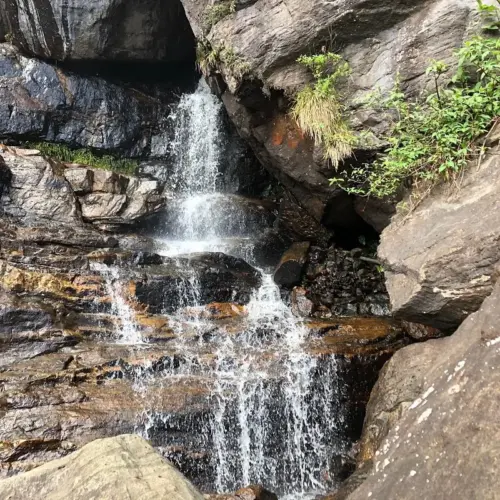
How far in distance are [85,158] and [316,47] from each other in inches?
321

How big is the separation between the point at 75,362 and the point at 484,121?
247 inches

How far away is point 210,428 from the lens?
244 inches

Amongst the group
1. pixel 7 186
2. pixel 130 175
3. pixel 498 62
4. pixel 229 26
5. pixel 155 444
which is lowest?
pixel 155 444

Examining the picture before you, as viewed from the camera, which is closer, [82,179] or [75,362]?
[75,362]

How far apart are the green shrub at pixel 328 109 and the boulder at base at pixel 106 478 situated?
5632 millimetres

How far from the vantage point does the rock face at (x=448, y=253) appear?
446 centimetres

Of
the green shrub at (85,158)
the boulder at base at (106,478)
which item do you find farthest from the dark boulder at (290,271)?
the boulder at base at (106,478)

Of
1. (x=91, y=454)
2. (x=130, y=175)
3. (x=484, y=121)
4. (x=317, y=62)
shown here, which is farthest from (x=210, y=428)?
(x=130, y=175)

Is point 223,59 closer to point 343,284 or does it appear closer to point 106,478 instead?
point 343,284

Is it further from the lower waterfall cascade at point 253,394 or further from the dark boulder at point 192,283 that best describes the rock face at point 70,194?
the lower waterfall cascade at point 253,394

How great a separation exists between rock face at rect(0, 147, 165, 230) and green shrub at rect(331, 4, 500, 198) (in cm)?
719

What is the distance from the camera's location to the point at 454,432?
223 centimetres

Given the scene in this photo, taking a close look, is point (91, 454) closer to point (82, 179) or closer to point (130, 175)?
point (82, 179)

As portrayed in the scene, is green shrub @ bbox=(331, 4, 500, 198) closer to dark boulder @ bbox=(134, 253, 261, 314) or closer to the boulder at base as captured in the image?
dark boulder @ bbox=(134, 253, 261, 314)
